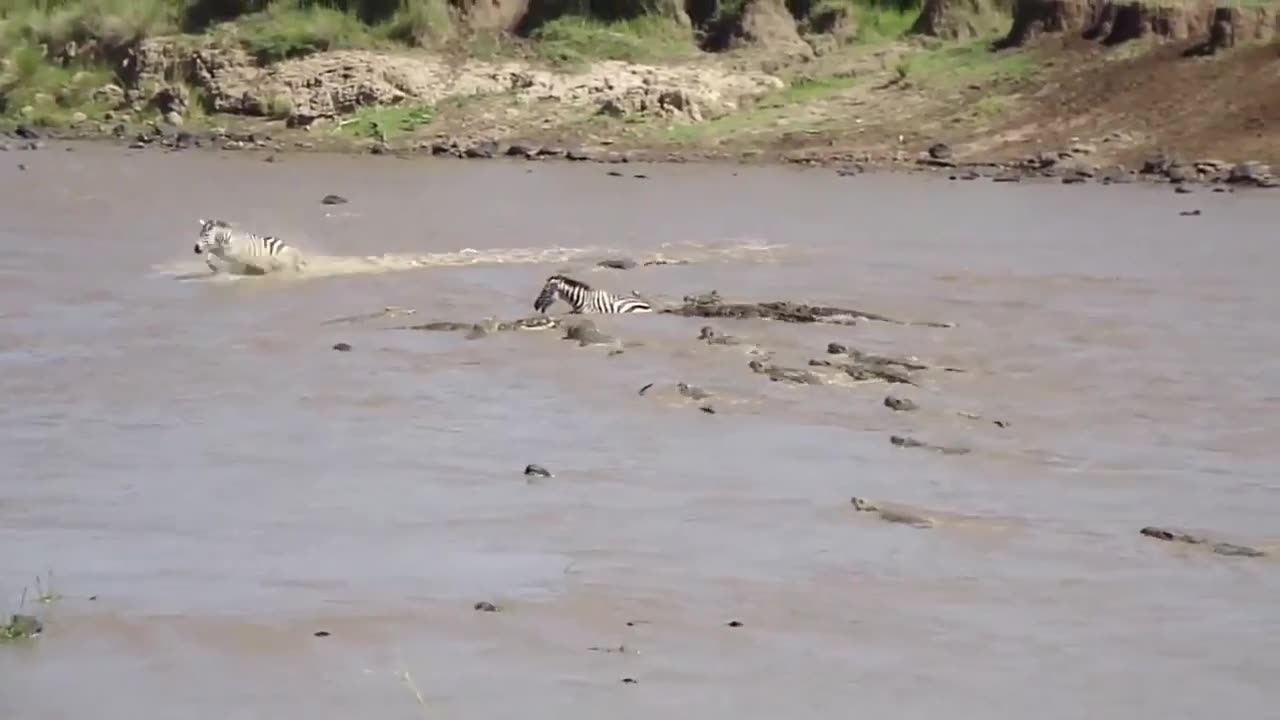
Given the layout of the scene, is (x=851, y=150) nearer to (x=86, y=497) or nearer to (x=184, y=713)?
(x=86, y=497)

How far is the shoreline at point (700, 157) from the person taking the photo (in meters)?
21.5

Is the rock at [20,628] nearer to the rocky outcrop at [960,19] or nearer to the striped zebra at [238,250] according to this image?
the striped zebra at [238,250]

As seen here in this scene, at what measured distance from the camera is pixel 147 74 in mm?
31078

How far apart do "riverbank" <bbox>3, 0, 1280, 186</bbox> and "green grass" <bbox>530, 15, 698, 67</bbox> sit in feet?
0.13

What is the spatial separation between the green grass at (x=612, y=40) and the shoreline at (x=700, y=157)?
261cm

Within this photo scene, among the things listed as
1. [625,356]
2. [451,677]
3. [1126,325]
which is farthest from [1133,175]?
[451,677]

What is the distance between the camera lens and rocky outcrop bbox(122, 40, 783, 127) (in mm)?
26297

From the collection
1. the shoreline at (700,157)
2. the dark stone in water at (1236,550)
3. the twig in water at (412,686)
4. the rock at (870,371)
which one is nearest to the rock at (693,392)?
the rock at (870,371)

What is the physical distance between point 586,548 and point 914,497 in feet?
4.87

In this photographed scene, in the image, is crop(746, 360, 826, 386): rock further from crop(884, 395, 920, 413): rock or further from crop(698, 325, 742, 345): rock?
crop(698, 325, 742, 345): rock

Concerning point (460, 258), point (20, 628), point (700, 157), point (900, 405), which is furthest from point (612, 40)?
point (20, 628)

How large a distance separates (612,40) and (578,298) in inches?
637

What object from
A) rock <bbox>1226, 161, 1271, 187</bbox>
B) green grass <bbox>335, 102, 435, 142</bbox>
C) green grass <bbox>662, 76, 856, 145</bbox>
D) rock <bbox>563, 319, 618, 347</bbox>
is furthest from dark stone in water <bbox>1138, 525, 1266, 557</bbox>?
green grass <bbox>335, 102, 435, 142</bbox>

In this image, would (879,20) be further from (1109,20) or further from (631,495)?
(631,495)
